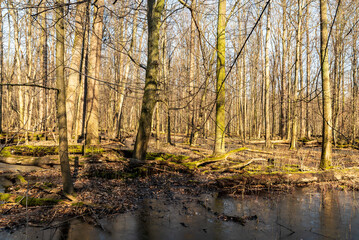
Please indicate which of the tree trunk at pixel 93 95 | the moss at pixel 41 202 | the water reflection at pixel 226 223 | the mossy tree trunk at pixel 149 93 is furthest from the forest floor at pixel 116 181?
the tree trunk at pixel 93 95

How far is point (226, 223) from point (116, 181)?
433 centimetres

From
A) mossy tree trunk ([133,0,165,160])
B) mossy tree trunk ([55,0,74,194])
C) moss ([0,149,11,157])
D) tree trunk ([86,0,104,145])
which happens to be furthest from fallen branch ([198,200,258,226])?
moss ([0,149,11,157])

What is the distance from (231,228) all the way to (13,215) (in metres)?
4.59

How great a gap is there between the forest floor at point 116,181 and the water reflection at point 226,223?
1.26 ft

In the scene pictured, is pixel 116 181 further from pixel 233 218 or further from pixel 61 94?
pixel 233 218

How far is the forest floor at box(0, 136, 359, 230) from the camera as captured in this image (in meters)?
5.67

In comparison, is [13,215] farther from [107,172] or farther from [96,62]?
[96,62]

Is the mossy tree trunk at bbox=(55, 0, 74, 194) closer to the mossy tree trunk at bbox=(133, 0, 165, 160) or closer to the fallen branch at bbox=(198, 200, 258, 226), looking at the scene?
the fallen branch at bbox=(198, 200, 258, 226)

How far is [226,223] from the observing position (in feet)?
18.6

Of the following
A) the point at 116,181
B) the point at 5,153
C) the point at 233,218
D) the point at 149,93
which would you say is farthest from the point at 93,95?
the point at 233,218

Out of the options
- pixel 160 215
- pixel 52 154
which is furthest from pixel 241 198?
pixel 52 154

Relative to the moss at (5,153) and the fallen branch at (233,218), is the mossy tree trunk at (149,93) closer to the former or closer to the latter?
the fallen branch at (233,218)

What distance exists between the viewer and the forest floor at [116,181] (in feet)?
18.6

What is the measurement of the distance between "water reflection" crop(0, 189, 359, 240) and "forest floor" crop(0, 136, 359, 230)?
15.2 inches
